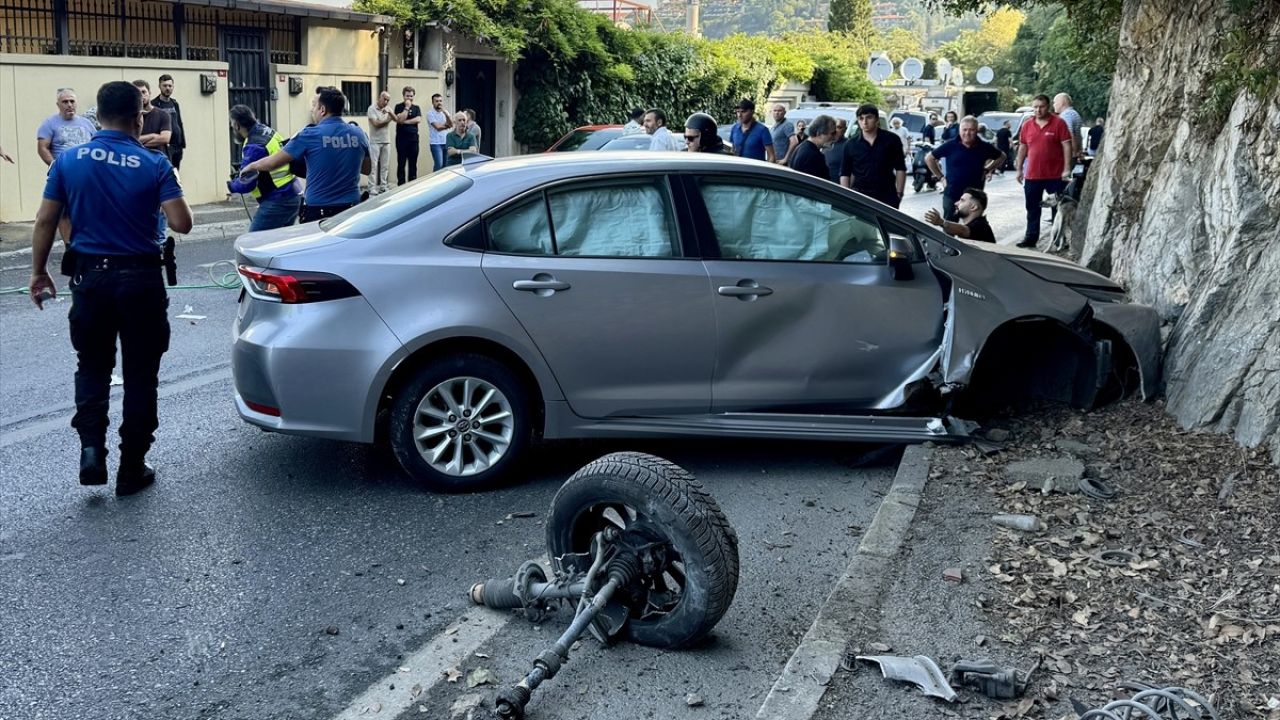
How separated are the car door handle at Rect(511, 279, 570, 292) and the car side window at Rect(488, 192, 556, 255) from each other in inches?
7.1

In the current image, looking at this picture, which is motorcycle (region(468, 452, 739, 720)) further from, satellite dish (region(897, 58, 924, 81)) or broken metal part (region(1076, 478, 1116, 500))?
satellite dish (region(897, 58, 924, 81))

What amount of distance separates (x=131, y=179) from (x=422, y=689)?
3.08 meters

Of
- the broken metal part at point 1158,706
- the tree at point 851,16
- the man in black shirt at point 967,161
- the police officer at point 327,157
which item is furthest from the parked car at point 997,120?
the broken metal part at point 1158,706

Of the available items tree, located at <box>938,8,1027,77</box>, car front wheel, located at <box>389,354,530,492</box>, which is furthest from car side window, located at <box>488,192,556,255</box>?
tree, located at <box>938,8,1027,77</box>

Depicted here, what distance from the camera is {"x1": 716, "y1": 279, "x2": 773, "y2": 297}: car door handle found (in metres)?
6.62

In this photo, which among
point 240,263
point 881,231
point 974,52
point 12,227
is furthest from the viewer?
point 974,52

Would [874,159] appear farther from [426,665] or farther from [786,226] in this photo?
[426,665]

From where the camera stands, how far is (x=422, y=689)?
4434 millimetres

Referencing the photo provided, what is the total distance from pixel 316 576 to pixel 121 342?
1608mm

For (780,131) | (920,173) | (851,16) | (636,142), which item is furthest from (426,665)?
(851,16)

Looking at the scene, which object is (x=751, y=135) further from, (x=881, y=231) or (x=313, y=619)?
(x=313, y=619)

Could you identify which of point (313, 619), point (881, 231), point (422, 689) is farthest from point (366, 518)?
point (881, 231)

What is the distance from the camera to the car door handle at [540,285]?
636 centimetres

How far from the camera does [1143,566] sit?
530 cm
